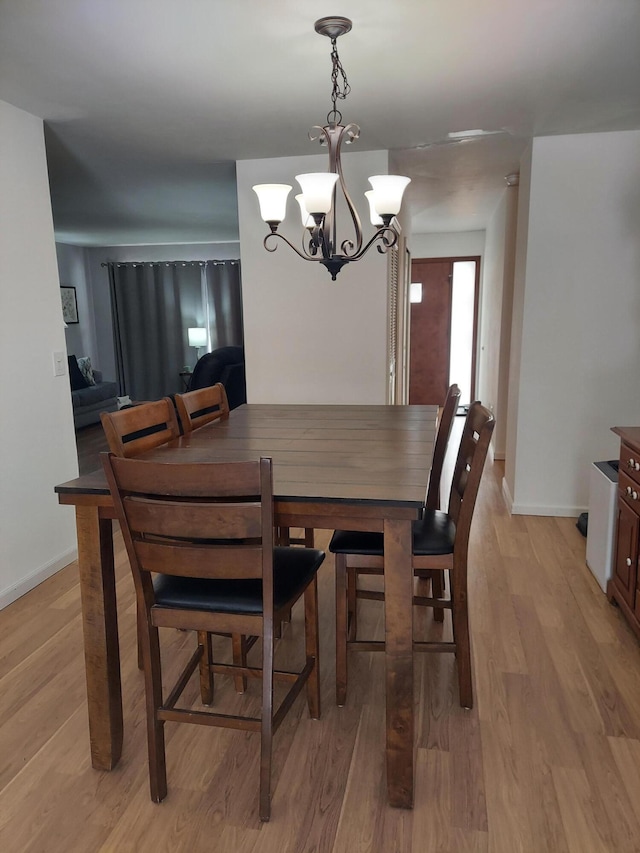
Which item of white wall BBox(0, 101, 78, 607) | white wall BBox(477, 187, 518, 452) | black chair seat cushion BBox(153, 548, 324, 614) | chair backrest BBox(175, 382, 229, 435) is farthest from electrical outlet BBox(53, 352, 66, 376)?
white wall BBox(477, 187, 518, 452)

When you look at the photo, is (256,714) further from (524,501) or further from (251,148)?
(251,148)

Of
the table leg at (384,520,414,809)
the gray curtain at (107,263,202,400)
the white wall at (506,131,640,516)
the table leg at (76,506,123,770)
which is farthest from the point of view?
the gray curtain at (107,263,202,400)

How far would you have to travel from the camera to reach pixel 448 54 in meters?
2.25

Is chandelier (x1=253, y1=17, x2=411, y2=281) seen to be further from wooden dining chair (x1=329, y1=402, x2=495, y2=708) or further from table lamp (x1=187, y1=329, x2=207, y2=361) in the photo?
table lamp (x1=187, y1=329, x2=207, y2=361)

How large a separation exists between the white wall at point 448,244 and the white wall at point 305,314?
12.9ft

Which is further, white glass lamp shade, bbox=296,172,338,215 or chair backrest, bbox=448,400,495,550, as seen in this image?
white glass lamp shade, bbox=296,172,338,215

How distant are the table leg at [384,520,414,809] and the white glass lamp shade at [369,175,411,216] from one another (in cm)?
131

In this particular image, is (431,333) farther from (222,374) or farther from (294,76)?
(294,76)

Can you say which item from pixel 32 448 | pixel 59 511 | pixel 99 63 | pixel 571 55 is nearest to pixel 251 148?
pixel 99 63

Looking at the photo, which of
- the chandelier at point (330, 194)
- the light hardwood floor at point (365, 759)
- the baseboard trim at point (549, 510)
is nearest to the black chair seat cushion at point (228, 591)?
the light hardwood floor at point (365, 759)

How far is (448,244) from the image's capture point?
746cm

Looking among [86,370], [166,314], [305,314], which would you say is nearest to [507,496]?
[305,314]

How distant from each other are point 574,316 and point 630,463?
1.39m

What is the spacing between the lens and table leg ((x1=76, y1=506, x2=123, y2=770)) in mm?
1629
